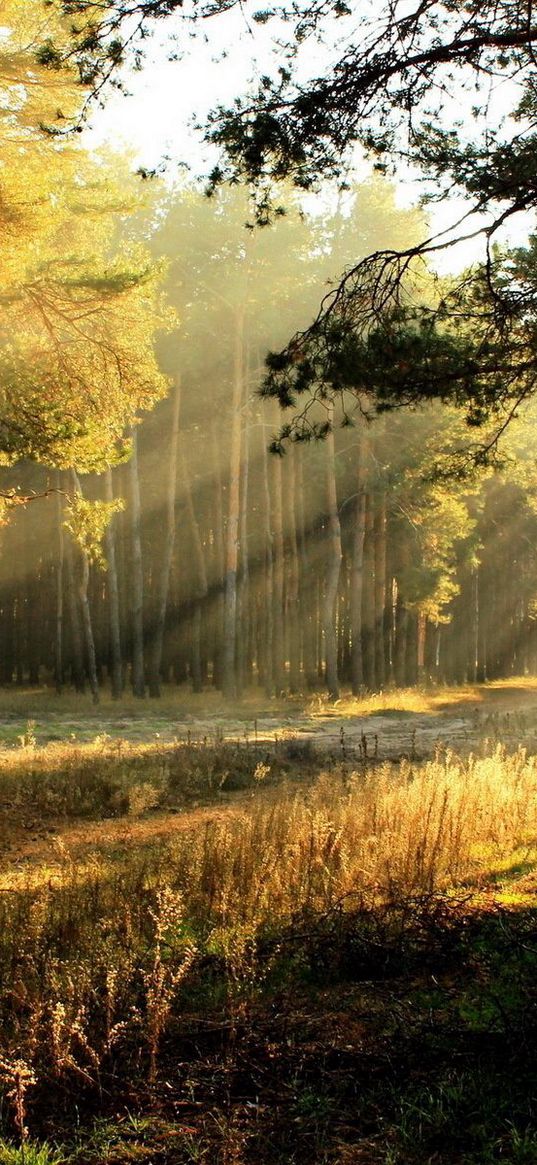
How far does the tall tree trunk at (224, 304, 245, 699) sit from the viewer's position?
26750 mm

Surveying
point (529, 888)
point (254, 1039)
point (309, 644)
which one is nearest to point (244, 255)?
point (309, 644)

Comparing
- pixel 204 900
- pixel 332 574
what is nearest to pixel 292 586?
pixel 332 574

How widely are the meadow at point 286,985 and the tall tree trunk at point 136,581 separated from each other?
1716 centimetres

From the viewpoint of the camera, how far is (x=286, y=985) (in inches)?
219

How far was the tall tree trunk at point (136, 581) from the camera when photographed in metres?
27.0

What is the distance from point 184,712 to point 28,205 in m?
15.2

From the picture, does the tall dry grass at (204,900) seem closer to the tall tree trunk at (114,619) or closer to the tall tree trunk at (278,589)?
the tall tree trunk at (114,619)

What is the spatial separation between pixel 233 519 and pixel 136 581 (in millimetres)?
3202

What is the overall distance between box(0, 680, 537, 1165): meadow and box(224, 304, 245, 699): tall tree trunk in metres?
16.6

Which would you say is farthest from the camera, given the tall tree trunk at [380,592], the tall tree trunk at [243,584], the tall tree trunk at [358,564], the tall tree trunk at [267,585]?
the tall tree trunk at [380,592]

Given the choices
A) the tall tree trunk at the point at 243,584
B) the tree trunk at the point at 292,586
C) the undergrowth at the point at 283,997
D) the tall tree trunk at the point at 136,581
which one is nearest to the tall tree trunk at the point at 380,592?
the tree trunk at the point at 292,586

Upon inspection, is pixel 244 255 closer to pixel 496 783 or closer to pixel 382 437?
pixel 382 437

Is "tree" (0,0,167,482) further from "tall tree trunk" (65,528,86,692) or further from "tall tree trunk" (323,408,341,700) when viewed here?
"tall tree trunk" (65,528,86,692)

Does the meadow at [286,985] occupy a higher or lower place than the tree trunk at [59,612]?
lower
